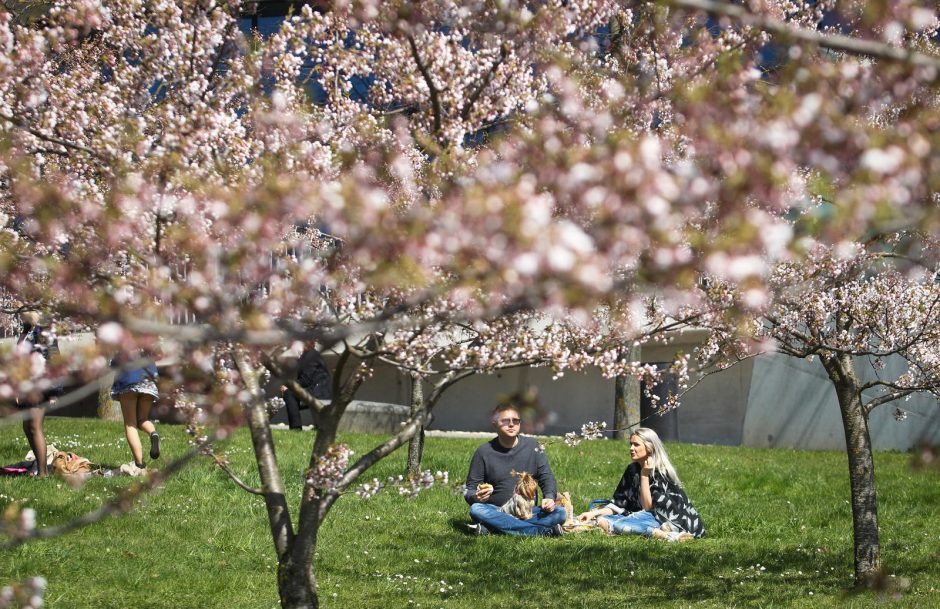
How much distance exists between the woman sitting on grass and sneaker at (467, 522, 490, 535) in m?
0.96

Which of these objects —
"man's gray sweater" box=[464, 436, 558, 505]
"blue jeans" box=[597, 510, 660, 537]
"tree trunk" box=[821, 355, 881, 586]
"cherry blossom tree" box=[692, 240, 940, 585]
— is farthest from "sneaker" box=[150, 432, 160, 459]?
"tree trunk" box=[821, 355, 881, 586]

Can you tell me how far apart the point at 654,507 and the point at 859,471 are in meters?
2.69

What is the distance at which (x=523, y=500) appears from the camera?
30.4 feet

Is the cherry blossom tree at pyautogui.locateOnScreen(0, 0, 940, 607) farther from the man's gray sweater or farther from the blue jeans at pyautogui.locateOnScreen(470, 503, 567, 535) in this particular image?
the man's gray sweater

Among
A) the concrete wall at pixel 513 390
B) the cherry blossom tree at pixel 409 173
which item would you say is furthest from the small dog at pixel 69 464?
the concrete wall at pixel 513 390

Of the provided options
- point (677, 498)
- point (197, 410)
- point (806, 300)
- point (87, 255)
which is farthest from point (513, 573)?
point (87, 255)

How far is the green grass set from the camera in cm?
697

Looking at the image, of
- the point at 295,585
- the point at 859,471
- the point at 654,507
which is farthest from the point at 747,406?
the point at 295,585

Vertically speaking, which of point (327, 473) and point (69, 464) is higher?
point (327, 473)

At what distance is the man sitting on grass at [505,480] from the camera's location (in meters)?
9.18

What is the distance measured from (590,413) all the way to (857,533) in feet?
49.3

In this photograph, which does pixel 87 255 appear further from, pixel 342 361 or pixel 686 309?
pixel 686 309

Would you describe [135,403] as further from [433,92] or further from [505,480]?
[433,92]

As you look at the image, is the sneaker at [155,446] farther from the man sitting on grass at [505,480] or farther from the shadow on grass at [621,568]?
the man sitting on grass at [505,480]
